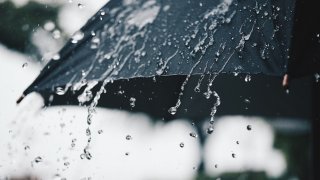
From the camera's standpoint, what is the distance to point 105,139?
5.40 metres

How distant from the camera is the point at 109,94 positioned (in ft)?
9.21

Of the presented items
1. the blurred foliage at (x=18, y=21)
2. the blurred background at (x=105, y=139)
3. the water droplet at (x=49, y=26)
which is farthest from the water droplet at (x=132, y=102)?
the water droplet at (x=49, y=26)

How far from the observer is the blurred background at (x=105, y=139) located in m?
3.63

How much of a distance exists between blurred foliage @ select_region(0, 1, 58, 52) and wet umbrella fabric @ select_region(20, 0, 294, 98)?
783 cm

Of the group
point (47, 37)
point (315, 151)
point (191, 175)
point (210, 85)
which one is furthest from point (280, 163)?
point (315, 151)

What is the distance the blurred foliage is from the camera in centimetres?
969

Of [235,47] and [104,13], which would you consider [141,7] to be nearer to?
[104,13]

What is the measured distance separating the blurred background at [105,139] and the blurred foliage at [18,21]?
0.9 inches

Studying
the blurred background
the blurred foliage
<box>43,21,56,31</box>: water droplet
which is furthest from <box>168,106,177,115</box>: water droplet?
<box>43,21,56,31</box>: water droplet

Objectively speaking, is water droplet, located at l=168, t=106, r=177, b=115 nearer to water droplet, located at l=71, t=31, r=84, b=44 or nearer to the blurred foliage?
water droplet, located at l=71, t=31, r=84, b=44

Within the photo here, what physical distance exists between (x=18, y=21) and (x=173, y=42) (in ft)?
27.9

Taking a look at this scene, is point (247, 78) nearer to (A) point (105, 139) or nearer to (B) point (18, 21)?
(A) point (105, 139)

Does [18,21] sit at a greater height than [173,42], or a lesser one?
greater

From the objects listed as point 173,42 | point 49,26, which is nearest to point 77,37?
point 173,42
